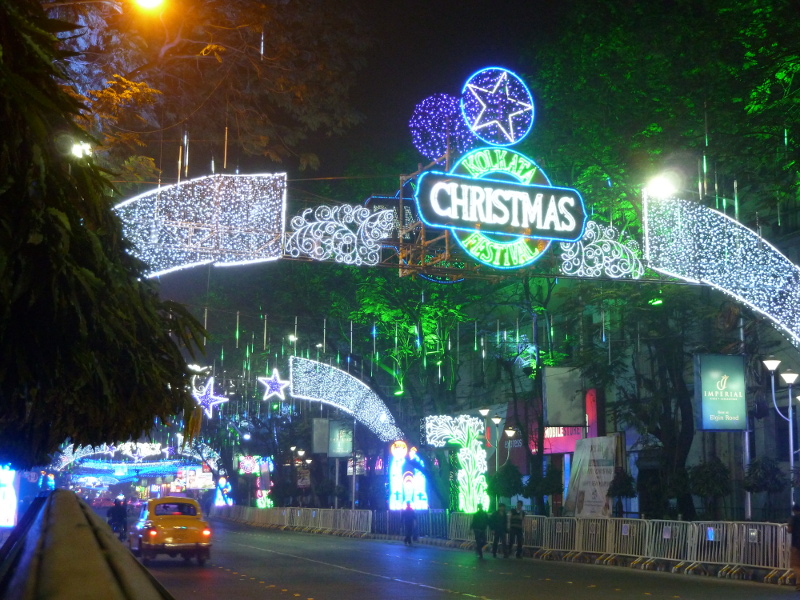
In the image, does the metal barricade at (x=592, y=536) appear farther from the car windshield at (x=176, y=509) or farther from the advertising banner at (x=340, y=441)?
the advertising banner at (x=340, y=441)

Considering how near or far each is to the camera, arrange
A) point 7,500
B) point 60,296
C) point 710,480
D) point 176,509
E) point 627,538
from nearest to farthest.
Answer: point 60,296, point 7,500, point 627,538, point 176,509, point 710,480

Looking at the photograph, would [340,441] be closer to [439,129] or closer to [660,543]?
[660,543]

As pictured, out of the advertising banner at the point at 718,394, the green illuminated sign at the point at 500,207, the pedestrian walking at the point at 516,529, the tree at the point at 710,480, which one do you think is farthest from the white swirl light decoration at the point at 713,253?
the pedestrian walking at the point at 516,529

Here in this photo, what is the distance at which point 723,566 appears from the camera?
21781 mm

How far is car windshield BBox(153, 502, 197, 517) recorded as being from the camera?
26.1 meters

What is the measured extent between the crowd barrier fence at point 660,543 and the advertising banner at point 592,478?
720 millimetres

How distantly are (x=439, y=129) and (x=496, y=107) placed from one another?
93.8 inches

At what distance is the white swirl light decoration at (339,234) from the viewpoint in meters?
18.7

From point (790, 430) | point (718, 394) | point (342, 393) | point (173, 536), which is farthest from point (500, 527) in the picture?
point (342, 393)

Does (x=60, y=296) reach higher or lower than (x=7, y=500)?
higher

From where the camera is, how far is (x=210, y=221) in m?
17.4

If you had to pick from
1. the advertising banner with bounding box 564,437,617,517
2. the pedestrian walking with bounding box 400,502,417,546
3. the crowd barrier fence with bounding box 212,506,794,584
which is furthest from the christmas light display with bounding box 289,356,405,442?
the advertising banner with bounding box 564,437,617,517

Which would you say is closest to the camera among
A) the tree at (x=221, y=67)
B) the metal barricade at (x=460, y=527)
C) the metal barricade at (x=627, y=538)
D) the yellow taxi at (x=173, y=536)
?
the tree at (x=221, y=67)

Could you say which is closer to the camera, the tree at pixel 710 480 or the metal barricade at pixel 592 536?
the metal barricade at pixel 592 536
